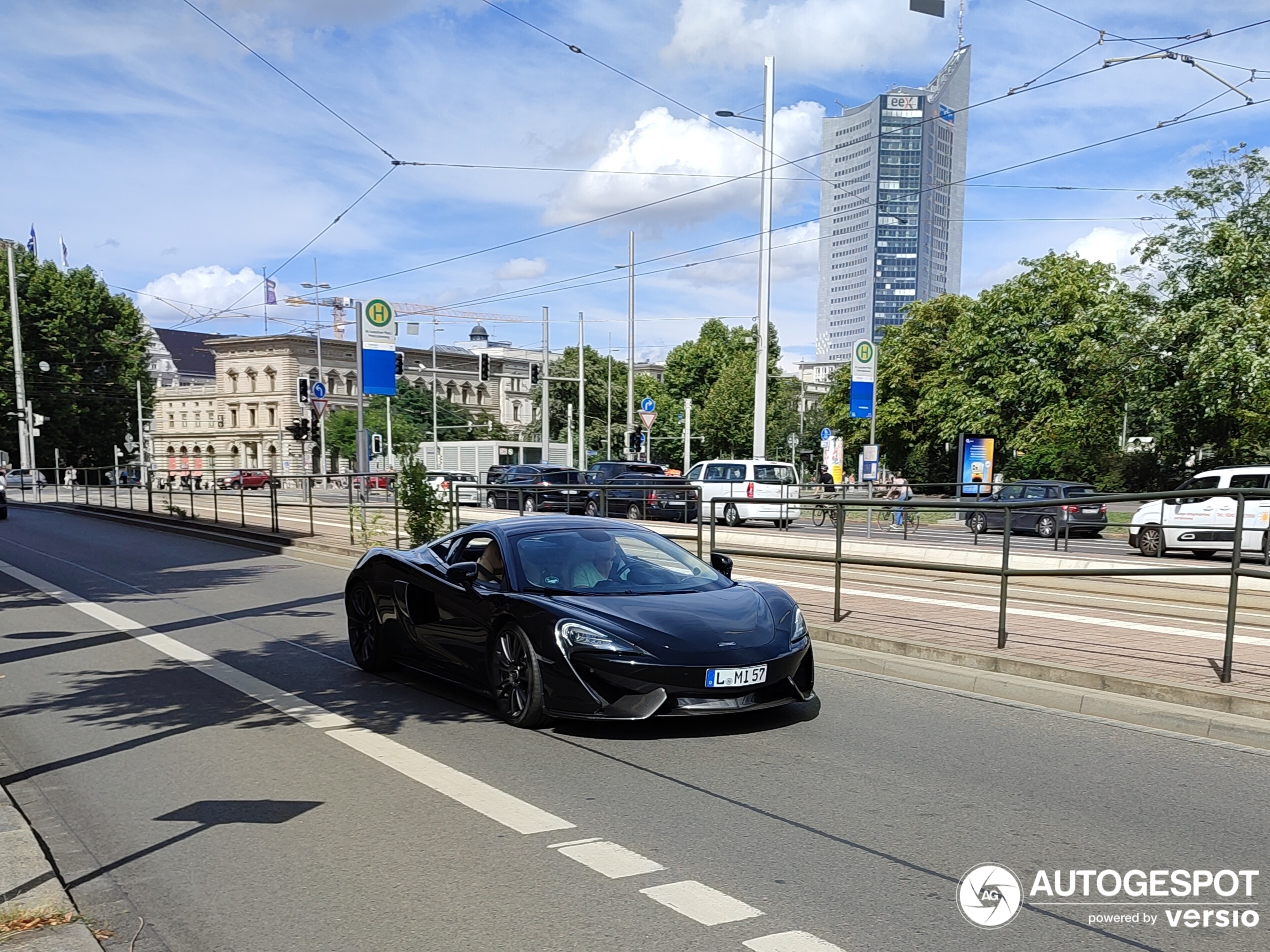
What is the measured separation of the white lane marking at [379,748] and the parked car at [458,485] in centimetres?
708

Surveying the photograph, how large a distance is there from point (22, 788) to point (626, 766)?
307 centimetres

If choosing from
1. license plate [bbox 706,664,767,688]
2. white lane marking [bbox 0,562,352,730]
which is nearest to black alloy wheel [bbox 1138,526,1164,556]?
license plate [bbox 706,664,767,688]

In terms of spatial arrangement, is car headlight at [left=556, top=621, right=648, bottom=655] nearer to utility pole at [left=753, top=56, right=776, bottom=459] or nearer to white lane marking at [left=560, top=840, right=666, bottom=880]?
white lane marking at [left=560, top=840, right=666, bottom=880]

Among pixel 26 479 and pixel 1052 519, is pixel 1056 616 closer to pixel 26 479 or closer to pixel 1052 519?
pixel 1052 519

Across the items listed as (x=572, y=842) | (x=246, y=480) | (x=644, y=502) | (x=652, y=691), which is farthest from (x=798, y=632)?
(x=246, y=480)

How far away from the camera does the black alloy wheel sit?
13.8 metres

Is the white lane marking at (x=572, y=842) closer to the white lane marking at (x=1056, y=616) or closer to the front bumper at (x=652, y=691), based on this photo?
the front bumper at (x=652, y=691)

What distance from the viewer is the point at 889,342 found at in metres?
65.3

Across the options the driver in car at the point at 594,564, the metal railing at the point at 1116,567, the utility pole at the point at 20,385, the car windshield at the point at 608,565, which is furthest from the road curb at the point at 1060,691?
the utility pole at the point at 20,385

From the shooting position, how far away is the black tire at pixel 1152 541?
13.8m

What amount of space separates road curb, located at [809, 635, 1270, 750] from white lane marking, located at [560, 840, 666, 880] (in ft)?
12.9

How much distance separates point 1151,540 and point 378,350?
1689 cm

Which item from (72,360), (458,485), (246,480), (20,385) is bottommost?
(246,480)

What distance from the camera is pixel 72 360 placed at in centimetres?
6800
